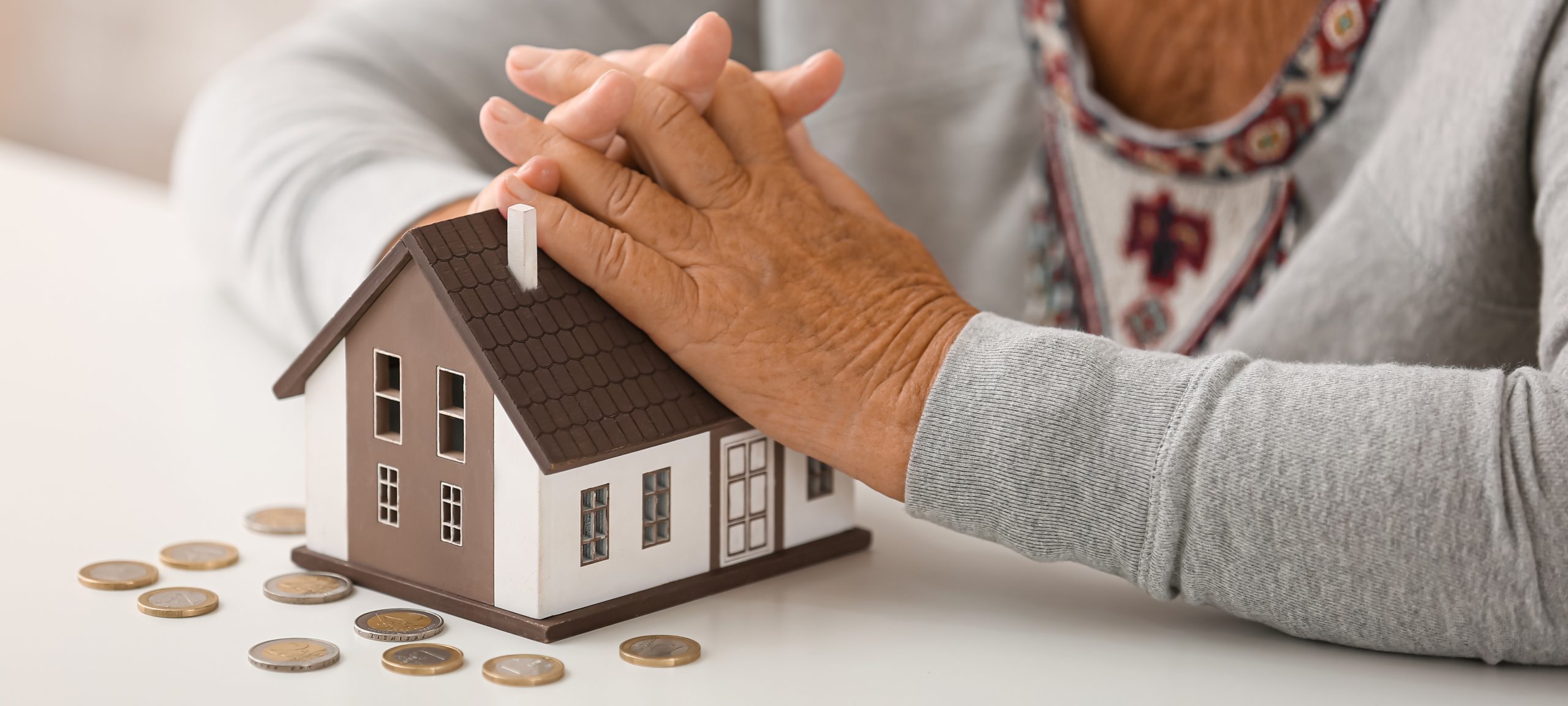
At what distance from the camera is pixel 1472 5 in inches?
41.6

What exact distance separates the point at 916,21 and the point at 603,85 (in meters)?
0.69

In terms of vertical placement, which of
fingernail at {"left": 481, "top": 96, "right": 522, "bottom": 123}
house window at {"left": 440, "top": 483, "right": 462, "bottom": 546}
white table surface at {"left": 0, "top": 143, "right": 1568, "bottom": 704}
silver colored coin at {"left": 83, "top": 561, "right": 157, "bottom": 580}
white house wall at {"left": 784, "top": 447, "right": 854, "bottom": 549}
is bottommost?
white table surface at {"left": 0, "top": 143, "right": 1568, "bottom": 704}

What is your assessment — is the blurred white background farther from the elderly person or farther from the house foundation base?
the house foundation base

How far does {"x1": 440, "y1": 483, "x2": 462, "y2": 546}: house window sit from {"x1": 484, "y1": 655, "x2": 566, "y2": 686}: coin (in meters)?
0.10

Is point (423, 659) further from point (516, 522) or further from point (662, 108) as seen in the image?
point (662, 108)

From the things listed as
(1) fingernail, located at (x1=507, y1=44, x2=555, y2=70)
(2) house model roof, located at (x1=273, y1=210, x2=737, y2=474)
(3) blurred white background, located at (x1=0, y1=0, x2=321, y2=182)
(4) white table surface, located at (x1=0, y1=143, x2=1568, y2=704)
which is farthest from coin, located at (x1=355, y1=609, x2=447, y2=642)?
(3) blurred white background, located at (x1=0, y1=0, x2=321, y2=182)

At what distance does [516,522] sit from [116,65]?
3.24 m

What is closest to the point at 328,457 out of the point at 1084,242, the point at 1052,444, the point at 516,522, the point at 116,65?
the point at 516,522

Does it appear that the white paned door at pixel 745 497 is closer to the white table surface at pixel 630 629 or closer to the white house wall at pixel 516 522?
the white table surface at pixel 630 629

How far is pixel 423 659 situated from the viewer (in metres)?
0.72

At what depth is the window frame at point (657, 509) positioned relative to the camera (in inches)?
32.0

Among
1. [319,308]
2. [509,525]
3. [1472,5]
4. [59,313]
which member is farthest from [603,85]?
[59,313]

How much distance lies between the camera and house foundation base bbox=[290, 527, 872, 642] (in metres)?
0.77

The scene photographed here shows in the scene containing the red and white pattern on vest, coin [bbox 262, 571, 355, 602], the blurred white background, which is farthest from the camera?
the blurred white background
